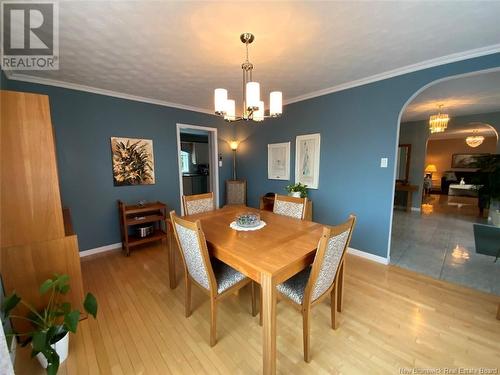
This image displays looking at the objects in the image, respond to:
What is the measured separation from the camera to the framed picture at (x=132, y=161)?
3.11 meters

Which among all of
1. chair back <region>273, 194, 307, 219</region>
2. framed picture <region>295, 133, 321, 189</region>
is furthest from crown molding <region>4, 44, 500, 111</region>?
chair back <region>273, 194, 307, 219</region>

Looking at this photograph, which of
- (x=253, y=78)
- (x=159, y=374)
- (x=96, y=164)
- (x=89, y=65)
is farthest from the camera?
(x=96, y=164)

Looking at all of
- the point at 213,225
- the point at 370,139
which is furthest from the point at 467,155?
the point at 213,225

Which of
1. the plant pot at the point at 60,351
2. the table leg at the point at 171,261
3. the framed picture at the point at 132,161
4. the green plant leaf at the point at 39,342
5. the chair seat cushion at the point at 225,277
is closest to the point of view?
the green plant leaf at the point at 39,342

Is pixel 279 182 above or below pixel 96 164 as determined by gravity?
below

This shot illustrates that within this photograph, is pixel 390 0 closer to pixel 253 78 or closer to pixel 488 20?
pixel 488 20

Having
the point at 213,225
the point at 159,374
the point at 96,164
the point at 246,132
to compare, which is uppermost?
the point at 246,132

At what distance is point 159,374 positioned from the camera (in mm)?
1302

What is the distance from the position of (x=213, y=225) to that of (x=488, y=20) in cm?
273

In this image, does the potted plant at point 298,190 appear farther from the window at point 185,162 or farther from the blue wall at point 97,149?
the window at point 185,162

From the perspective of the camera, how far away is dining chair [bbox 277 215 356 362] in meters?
1.23

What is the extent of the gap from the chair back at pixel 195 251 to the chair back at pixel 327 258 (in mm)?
684

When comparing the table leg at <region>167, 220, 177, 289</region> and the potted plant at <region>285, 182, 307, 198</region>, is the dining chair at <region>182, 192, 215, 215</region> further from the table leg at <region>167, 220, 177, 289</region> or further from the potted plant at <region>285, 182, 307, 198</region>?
the potted plant at <region>285, 182, 307, 198</region>

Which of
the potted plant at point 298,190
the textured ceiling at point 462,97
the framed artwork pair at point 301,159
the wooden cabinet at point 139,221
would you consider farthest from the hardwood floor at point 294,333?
the textured ceiling at point 462,97
